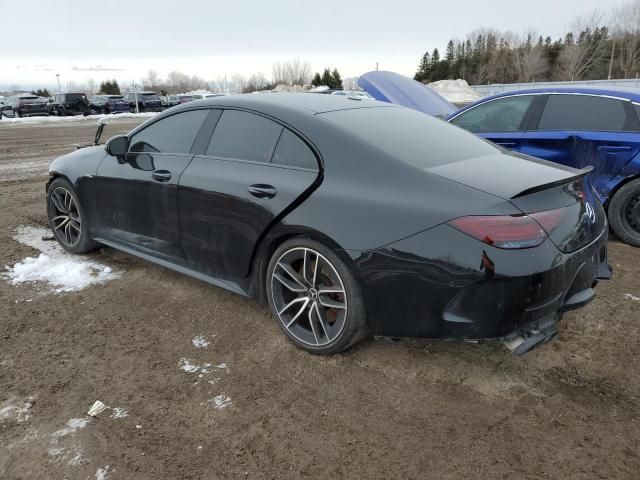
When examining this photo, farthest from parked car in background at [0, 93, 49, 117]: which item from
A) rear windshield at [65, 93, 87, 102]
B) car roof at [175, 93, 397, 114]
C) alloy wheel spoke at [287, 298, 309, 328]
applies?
alloy wheel spoke at [287, 298, 309, 328]

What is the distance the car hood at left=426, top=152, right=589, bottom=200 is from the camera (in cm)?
251

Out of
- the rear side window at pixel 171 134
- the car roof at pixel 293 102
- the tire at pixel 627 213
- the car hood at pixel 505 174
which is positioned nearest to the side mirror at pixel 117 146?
the rear side window at pixel 171 134

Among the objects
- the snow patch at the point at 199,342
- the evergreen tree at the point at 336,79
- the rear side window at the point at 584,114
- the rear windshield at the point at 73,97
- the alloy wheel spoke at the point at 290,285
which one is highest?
the evergreen tree at the point at 336,79

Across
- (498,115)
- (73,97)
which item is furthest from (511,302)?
(73,97)

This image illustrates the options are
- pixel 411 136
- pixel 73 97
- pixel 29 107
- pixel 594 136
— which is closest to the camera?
pixel 411 136

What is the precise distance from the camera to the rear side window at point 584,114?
4.95 m

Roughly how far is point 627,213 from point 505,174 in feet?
10.2

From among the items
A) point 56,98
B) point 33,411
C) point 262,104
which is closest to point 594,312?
point 262,104

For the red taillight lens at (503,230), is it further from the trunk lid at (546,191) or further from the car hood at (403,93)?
the car hood at (403,93)

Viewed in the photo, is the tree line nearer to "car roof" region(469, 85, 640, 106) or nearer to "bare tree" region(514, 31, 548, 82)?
"bare tree" region(514, 31, 548, 82)

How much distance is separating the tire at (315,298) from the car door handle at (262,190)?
1.03 ft

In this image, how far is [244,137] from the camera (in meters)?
3.36

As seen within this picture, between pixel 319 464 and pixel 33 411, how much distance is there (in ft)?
4.96

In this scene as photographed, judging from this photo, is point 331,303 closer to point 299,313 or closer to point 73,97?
point 299,313
